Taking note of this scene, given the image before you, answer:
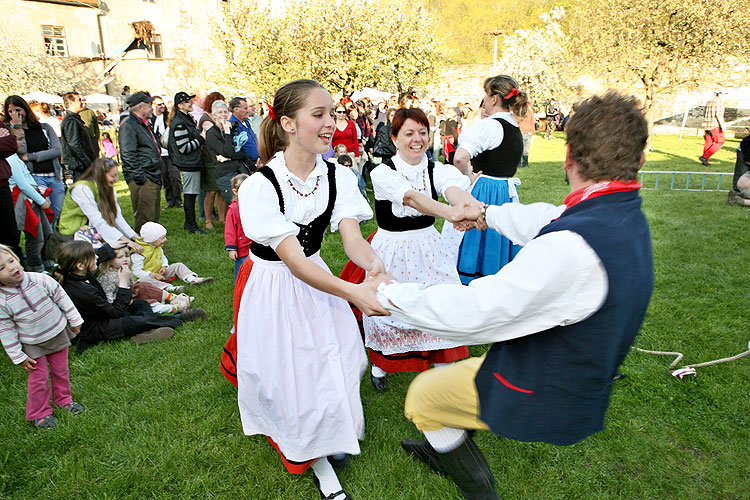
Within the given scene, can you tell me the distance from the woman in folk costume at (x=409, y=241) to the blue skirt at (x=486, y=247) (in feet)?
1.55

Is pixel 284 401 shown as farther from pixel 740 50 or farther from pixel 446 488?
pixel 740 50

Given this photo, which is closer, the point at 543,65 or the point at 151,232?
the point at 151,232

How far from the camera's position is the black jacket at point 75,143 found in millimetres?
7027

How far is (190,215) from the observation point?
7.60 metres

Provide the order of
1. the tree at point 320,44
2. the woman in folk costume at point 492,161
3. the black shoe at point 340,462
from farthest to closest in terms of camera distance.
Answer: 1. the tree at point 320,44
2. the woman in folk costume at point 492,161
3. the black shoe at point 340,462

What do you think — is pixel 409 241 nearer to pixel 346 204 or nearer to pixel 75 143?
pixel 346 204

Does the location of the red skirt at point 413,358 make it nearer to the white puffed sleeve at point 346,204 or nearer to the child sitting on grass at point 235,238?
the white puffed sleeve at point 346,204

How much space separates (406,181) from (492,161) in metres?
1.11

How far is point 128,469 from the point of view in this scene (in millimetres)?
2758

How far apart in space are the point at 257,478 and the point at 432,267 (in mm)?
1752

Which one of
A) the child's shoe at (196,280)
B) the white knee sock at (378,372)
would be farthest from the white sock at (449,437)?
the child's shoe at (196,280)

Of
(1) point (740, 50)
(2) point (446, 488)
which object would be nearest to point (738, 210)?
(2) point (446, 488)

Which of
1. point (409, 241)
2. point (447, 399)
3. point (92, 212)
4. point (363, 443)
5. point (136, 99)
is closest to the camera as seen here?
point (447, 399)

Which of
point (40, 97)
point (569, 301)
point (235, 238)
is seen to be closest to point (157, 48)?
point (40, 97)
